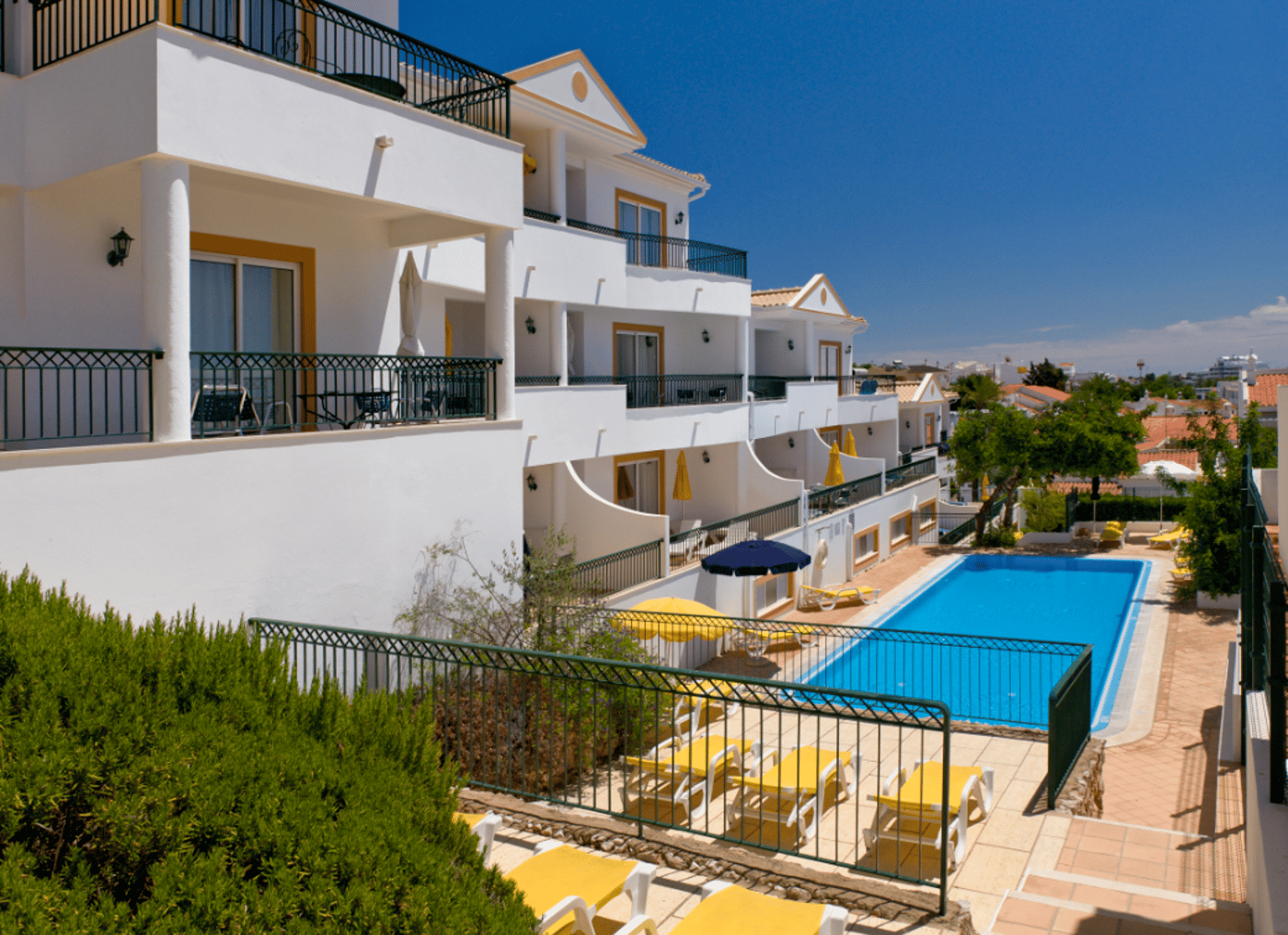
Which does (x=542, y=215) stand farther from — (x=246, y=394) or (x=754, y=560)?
(x=246, y=394)

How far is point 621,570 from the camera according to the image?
18469 millimetres

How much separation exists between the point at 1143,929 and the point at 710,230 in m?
23.7

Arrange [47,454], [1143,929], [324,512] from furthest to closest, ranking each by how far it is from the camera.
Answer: [324,512], [47,454], [1143,929]

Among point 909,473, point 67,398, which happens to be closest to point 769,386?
point 909,473

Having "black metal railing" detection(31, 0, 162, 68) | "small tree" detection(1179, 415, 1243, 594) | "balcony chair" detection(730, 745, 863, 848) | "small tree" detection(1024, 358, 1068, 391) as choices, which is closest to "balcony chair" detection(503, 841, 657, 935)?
"balcony chair" detection(730, 745, 863, 848)

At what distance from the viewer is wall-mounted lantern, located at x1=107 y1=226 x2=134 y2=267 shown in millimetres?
10688

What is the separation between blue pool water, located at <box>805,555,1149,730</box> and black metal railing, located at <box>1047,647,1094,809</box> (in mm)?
1663

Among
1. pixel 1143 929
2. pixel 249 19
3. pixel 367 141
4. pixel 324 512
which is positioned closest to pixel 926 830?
pixel 1143 929

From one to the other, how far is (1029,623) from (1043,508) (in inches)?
472

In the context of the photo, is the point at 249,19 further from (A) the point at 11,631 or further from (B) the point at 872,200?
(B) the point at 872,200

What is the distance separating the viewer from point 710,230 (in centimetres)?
2723

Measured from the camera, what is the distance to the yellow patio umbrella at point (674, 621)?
15.7 m

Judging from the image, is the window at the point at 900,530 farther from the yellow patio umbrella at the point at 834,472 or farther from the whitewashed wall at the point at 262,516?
the whitewashed wall at the point at 262,516

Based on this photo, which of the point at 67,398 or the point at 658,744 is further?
the point at 67,398
